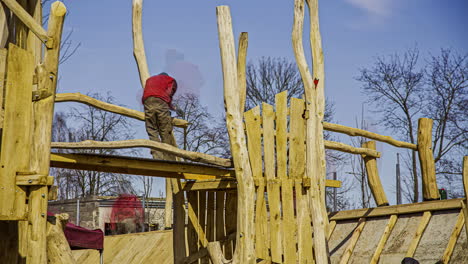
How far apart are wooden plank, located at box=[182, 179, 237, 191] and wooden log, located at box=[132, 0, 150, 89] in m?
1.76

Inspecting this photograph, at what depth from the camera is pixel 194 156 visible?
8.13 meters

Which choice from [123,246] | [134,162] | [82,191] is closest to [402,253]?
[134,162]

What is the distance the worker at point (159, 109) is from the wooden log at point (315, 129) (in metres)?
2.04

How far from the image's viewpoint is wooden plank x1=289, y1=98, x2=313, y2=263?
27.9 ft

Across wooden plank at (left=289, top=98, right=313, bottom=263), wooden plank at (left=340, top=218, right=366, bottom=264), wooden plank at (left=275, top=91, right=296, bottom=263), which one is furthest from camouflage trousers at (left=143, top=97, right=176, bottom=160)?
wooden plank at (left=340, top=218, right=366, bottom=264)

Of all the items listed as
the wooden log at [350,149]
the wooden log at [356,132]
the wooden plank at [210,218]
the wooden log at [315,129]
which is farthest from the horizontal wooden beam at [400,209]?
the wooden plank at [210,218]

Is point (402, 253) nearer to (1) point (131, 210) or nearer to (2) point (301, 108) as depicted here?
(2) point (301, 108)

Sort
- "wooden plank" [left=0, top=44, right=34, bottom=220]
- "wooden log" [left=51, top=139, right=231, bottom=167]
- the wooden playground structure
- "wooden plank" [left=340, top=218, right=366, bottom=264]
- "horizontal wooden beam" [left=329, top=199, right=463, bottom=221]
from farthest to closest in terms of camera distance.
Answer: "wooden plank" [left=340, top=218, right=366, bottom=264], "horizontal wooden beam" [left=329, top=199, right=463, bottom=221], "wooden log" [left=51, top=139, right=231, bottom=167], the wooden playground structure, "wooden plank" [left=0, top=44, right=34, bottom=220]

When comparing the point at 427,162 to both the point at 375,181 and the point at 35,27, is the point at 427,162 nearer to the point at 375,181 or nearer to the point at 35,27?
the point at 375,181

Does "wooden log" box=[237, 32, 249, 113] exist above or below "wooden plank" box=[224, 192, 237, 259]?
above

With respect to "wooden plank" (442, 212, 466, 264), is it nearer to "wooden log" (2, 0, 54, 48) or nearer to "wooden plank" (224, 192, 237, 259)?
"wooden plank" (224, 192, 237, 259)

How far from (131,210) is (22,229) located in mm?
14964

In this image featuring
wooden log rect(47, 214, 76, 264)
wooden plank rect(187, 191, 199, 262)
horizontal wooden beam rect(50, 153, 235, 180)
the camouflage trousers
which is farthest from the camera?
wooden plank rect(187, 191, 199, 262)

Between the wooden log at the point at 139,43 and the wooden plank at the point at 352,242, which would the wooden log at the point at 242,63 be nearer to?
the wooden log at the point at 139,43
